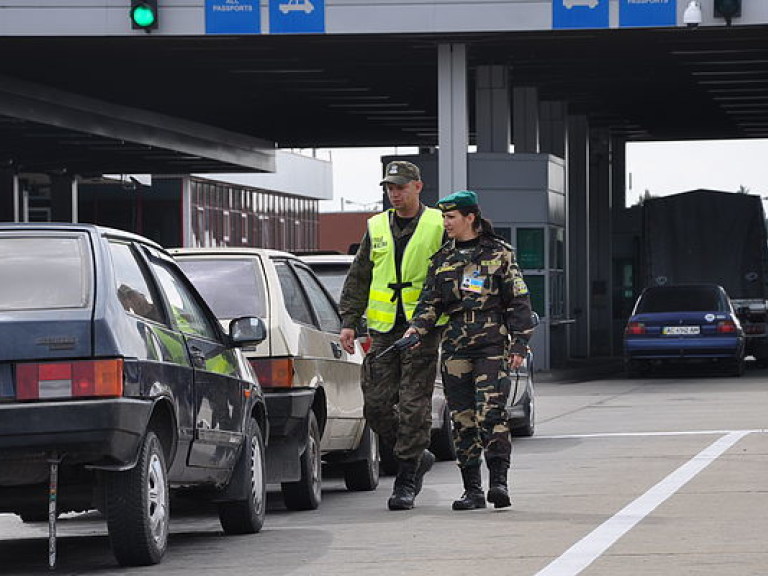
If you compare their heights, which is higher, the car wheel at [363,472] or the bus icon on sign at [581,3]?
the bus icon on sign at [581,3]

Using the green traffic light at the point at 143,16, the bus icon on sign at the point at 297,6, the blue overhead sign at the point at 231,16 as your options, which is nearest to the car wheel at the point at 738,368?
the bus icon on sign at the point at 297,6

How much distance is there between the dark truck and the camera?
3672 centimetres

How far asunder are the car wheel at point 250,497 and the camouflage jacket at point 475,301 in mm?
1272

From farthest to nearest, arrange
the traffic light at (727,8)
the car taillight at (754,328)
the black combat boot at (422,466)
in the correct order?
the car taillight at (754,328), the traffic light at (727,8), the black combat boot at (422,466)

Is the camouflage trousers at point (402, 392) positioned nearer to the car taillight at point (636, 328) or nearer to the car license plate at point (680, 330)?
the car license plate at point (680, 330)

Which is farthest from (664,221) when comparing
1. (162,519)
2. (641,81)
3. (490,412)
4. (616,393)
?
(162,519)

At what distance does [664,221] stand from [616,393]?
9909 mm

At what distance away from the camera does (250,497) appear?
1069 cm

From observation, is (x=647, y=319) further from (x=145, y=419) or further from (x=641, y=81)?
(x=145, y=419)

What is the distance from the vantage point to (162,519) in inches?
364

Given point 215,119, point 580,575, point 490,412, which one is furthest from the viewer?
point 215,119

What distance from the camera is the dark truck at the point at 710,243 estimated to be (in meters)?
36.7

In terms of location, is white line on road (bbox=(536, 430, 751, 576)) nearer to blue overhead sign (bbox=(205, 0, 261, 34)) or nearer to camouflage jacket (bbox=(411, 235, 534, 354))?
camouflage jacket (bbox=(411, 235, 534, 354))

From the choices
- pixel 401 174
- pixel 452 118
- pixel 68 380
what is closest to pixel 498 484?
pixel 401 174
